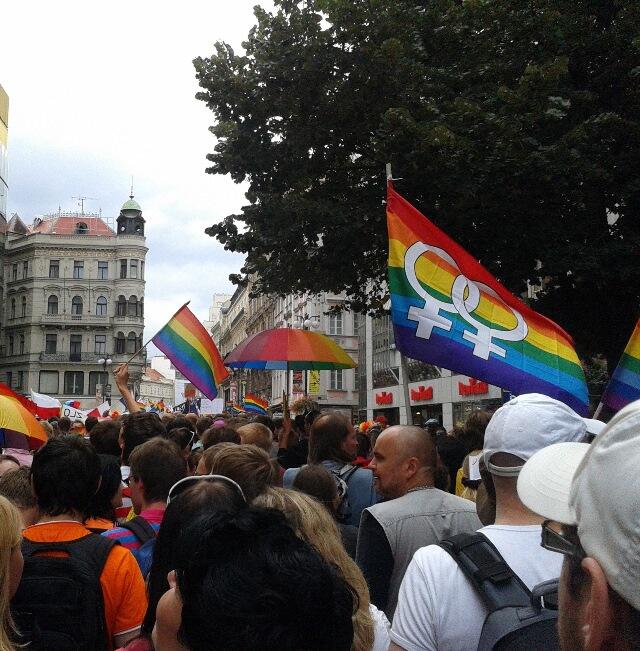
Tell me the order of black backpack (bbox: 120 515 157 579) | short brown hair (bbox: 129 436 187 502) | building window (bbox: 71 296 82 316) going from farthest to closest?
building window (bbox: 71 296 82 316), short brown hair (bbox: 129 436 187 502), black backpack (bbox: 120 515 157 579)

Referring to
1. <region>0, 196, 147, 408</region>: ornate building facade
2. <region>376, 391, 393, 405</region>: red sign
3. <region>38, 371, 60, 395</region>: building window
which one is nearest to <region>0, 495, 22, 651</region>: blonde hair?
<region>376, 391, 393, 405</region>: red sign

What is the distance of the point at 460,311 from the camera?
5965 mm

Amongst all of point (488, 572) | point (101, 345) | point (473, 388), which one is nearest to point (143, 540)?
point (488, 572)

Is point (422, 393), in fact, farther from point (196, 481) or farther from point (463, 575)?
point (463, 575)

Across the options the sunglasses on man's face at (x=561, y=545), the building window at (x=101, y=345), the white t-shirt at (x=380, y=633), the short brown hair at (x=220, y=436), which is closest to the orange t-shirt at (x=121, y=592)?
the white t-shirt at (x=380, y=633)

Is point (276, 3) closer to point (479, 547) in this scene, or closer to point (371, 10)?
point (371, 10)

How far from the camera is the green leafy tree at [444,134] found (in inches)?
511

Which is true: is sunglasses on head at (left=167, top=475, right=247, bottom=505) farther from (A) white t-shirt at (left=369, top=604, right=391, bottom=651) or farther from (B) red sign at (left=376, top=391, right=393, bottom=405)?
(B) red sign at (left=376, top=391, right=393, bottom=405)

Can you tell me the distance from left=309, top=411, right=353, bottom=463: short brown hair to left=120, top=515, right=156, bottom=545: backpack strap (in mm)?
2005

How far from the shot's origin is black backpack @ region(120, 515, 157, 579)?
11.0 ft

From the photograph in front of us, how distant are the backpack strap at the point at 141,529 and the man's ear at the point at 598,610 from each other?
2.74 m

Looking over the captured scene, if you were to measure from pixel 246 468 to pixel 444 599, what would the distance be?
4.92ft

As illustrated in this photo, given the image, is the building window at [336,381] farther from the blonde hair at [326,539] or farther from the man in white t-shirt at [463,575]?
the man in white t-shirt at [463,575]

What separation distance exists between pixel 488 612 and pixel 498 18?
13.2 metres
